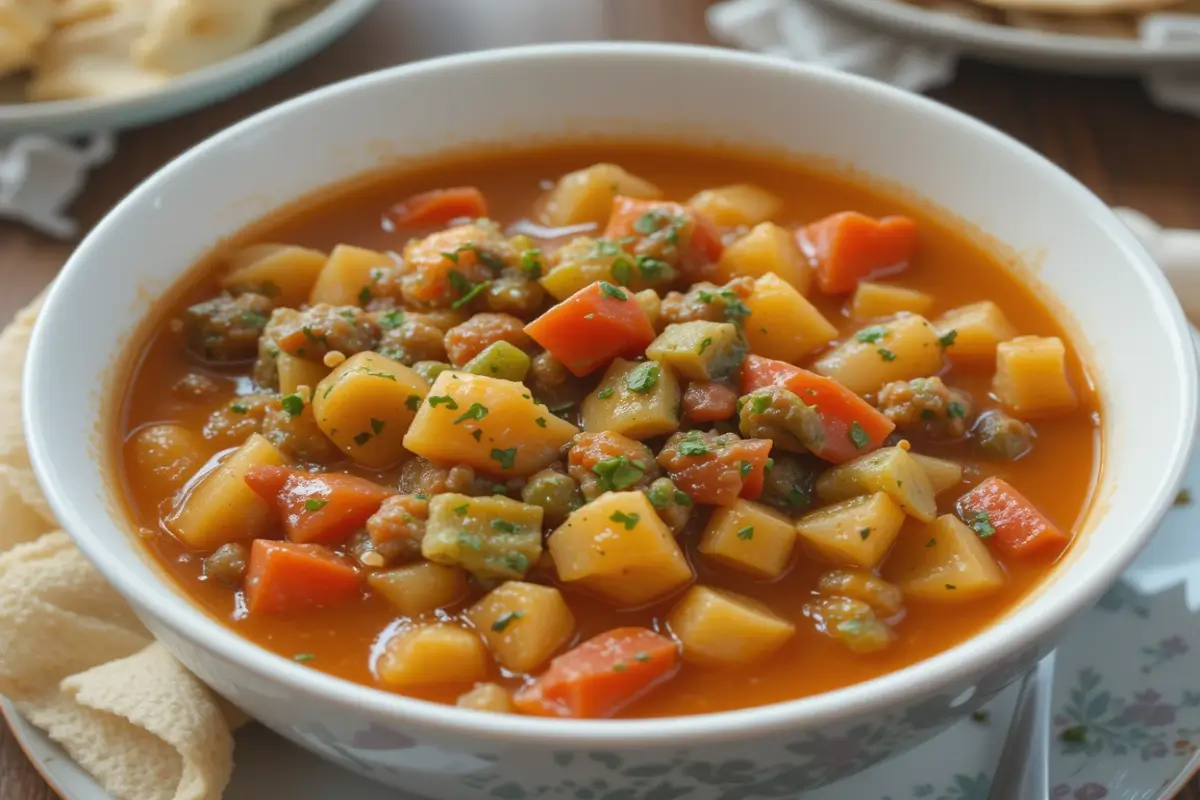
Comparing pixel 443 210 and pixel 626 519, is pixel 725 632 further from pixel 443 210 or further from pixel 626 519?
pixel 443 210

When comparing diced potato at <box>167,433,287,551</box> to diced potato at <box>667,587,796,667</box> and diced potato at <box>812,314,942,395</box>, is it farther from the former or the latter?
diced potato at <box>812,314,942,395</box>

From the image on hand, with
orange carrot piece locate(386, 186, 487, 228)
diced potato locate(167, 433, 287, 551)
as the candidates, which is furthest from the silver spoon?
orange carrot piece locate(386, 186, 487, 228)

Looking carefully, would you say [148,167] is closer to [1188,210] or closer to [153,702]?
[153,702]

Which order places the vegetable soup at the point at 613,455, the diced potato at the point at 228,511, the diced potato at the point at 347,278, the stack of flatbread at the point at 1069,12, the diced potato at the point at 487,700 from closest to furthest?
the diced potato at the point at 487,700, the vegetable soup at the point at 613,455, the diced potato at the point at 228,511, the diced potato at the point at 347,278, the stack of flatbread at the point at 1069,12

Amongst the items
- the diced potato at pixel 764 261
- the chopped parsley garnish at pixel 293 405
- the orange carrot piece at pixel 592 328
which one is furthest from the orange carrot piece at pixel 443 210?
the chopped parsley garnish at pixel 293 405

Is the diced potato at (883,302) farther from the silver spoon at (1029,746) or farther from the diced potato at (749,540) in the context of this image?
the silver spoon at (1029,746)

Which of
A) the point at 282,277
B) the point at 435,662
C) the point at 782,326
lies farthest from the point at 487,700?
the point at 282,277
